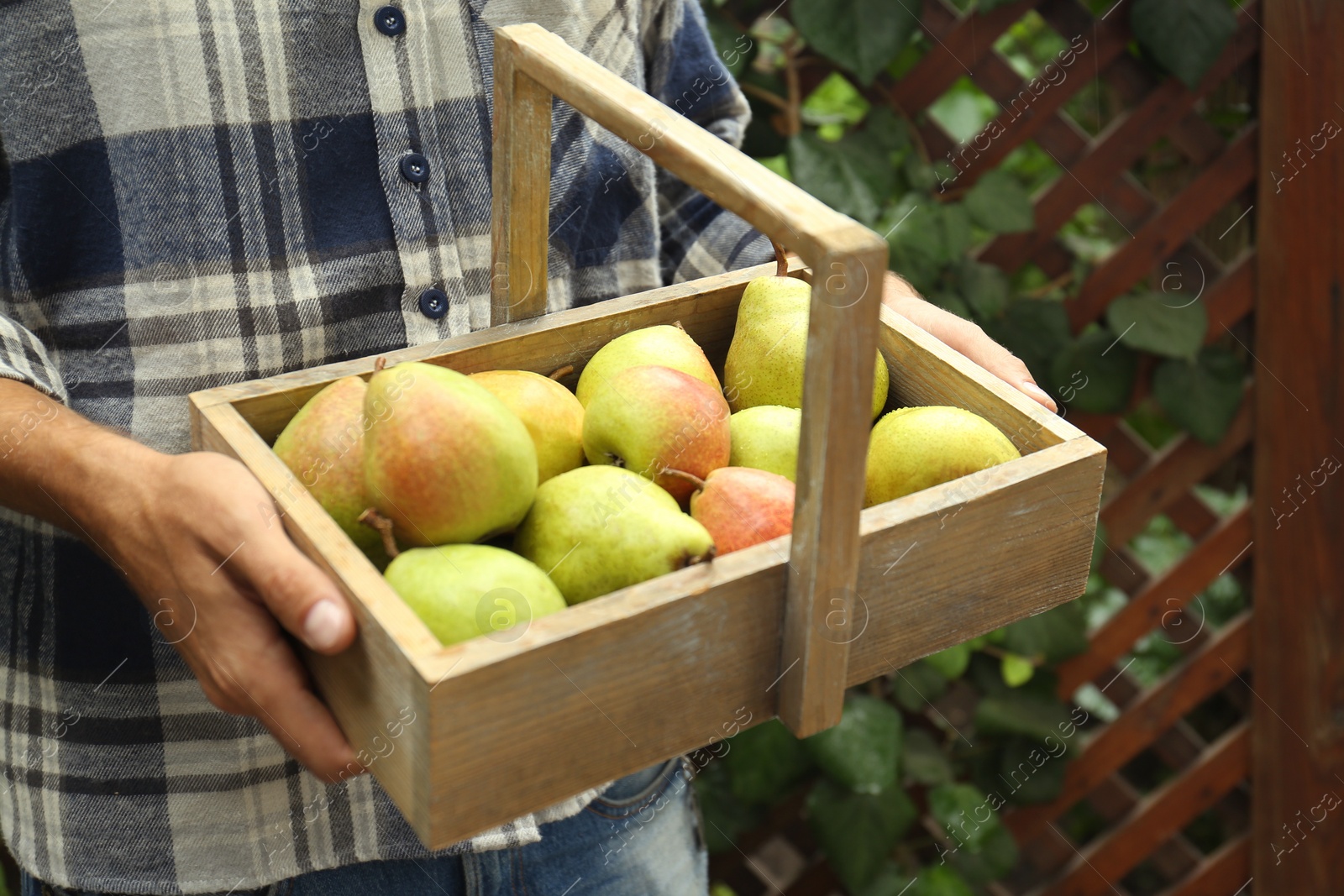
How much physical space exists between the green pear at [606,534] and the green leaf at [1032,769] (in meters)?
1.13

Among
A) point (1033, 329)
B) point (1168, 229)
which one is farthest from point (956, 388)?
point (1168, 229)

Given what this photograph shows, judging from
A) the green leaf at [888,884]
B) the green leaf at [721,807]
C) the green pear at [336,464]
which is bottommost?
the green leaf at [721,807]

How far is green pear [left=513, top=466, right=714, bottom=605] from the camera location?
21.5 inches

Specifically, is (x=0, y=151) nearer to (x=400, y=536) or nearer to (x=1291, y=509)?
(x=400, y=536)

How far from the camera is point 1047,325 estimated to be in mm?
1438

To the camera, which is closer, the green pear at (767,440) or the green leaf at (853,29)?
the green pear at (767,440)

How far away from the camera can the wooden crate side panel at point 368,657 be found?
0.47m

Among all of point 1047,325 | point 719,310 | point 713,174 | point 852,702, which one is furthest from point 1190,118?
point 713,174

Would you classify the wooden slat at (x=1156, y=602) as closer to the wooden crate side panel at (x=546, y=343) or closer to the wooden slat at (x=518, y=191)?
the wooden crate side panel at (x=546, y=343)

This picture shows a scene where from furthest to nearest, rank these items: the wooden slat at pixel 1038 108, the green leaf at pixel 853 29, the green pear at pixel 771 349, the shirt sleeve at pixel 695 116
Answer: the wooden slat at pixel 1038 108
the green leaf at pixel 853 29
the shirt sleeve at pixel 695 116
the green pear at pixel 771 349

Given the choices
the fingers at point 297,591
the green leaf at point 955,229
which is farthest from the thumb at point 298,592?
the green leaf at point 955,229

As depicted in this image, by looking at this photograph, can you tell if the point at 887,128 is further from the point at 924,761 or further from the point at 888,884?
the point at 888,884

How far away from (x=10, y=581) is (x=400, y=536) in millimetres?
330

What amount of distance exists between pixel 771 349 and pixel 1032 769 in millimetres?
1099
